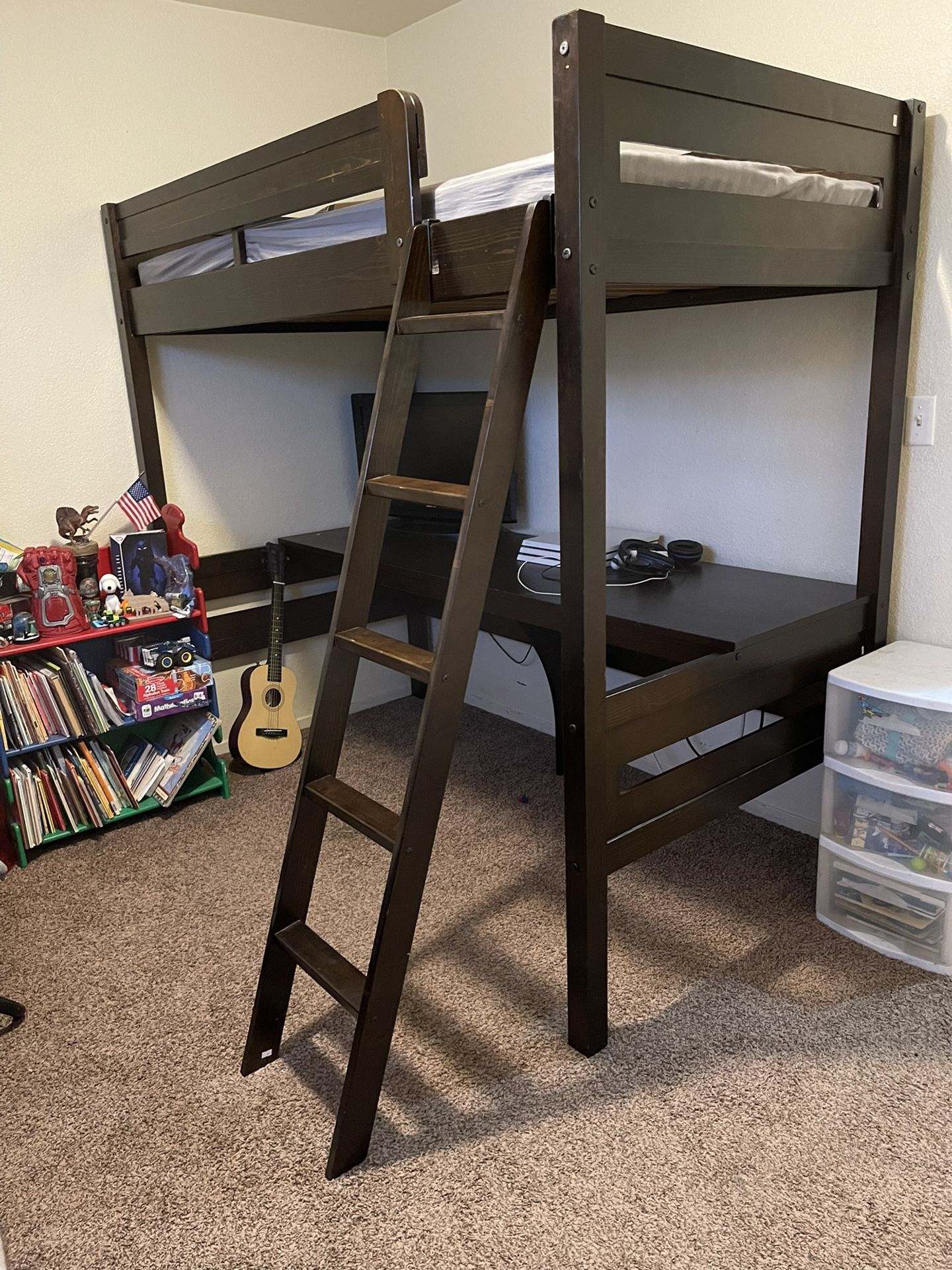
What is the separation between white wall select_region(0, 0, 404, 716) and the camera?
107 inches

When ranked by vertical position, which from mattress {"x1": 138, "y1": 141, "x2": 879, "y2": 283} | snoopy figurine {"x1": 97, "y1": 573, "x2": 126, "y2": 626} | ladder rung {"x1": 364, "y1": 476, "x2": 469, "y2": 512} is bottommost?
snoopy figurine {"x1": 97, "y1": 573, "x2": 126, "y2": 626}

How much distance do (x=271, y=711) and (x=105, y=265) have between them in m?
1.47

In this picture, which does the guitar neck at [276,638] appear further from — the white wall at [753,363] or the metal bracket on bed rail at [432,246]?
the metal bracket on bed rail at [432,246]

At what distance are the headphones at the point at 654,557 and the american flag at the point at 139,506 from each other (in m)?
1.42

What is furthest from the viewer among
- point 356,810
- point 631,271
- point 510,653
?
point 510,653

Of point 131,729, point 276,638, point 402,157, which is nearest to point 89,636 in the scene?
point 131,729

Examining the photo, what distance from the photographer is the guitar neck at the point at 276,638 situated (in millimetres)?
3209

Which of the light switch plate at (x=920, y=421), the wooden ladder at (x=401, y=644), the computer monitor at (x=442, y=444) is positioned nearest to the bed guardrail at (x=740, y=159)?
the wooden ladder at (x=401, y=644)

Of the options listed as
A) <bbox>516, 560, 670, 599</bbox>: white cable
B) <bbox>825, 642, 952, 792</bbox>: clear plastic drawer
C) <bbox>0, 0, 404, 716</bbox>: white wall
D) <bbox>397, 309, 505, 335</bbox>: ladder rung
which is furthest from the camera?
<bbox>0, 0, 404, 716</bbox>: white wall

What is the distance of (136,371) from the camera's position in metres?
2.95

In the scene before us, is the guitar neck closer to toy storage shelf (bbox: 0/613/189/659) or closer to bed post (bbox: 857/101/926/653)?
toy storage shelf (bbox: 0/613/189/659)

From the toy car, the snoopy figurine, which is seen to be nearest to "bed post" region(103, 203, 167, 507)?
the snoopy figurine

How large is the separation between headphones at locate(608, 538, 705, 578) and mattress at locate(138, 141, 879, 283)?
95 centimetres

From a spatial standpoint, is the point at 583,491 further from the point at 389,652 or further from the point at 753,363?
the point at 753,363
